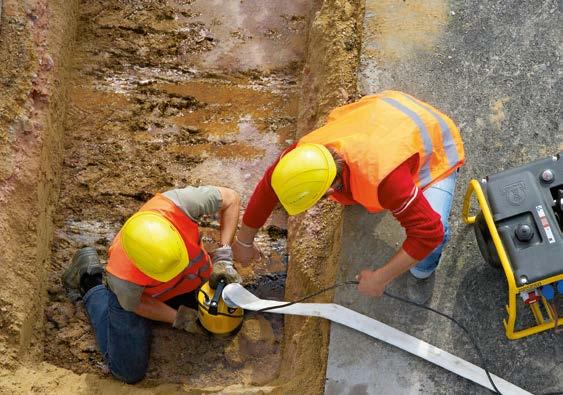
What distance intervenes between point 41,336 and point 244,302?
1.58 metres

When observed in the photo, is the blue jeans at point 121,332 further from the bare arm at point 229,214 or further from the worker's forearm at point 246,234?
the worker's forearm at point 246,234

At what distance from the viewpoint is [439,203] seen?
387 cm

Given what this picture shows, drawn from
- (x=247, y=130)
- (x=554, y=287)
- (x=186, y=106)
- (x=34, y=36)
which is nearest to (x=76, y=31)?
(x=34, y=36)

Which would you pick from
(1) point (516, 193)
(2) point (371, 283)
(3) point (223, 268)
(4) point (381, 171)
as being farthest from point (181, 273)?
(1) point (516, 193)

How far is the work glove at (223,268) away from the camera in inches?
167

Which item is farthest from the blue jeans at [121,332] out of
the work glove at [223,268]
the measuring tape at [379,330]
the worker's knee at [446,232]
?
the worker's knee at [446,232]

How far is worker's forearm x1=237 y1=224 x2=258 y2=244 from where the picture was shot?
3.89 m

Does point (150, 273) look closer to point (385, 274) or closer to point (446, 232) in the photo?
point (385, 274)

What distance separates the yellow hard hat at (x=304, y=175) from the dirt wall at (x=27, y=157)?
2189 millimetres

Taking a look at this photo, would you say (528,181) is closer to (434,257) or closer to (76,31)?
(434,257)

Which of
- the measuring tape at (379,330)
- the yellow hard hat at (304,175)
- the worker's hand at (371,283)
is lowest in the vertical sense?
the measuring tape at (379,330)

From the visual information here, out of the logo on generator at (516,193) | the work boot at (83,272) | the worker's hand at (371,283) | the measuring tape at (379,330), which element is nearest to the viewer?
the logo on generator at (516,193)

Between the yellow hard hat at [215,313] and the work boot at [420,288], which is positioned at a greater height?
the work boot at [420,288]

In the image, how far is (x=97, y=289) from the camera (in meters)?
4.59
